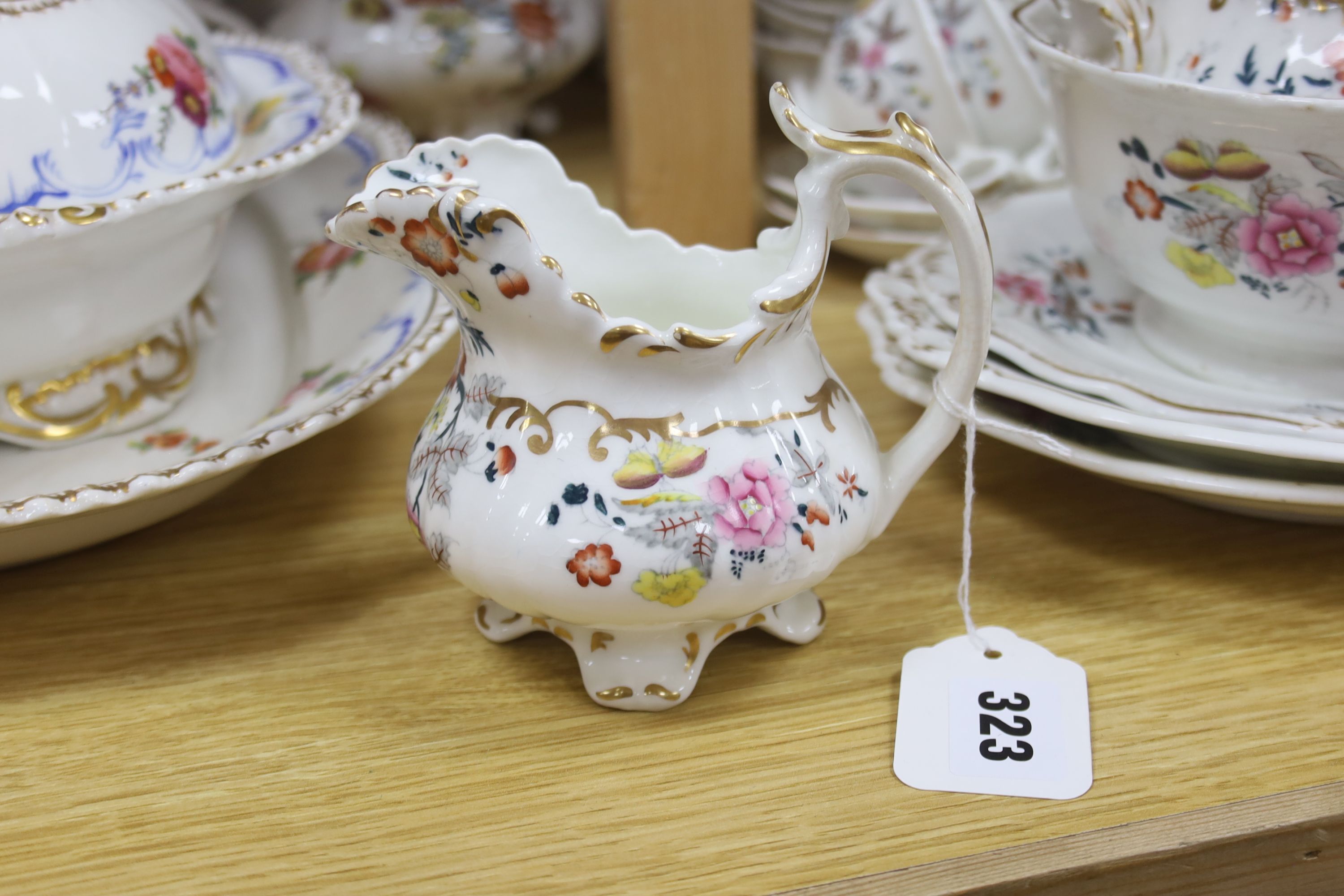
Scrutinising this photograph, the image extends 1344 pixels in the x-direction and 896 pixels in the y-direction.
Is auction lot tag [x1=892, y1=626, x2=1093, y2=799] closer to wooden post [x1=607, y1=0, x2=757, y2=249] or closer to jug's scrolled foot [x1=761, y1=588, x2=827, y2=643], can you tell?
jug's scrolled foot [x1=761, y1=588, x2=827, y2=643]

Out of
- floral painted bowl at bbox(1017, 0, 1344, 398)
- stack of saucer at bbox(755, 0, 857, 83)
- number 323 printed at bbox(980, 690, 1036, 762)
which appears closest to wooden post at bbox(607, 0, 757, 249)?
stack of saucer at bbox(755, 0, 857, 83)

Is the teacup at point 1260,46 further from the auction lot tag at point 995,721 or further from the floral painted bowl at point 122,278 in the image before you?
the floral painted bowl at point 122,278

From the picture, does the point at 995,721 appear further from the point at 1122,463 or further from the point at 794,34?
the point at 794,34

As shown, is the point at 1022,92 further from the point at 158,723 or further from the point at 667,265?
the point at 158,723

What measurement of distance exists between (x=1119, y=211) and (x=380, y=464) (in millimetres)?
457

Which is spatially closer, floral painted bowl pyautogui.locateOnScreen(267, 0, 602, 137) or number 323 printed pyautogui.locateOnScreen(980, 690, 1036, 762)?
number 323 printed pyautogui.locateOnScreen(980, 690, 1036, 762)

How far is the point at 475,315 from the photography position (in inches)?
19.7

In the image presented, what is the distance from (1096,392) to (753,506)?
0.23 m

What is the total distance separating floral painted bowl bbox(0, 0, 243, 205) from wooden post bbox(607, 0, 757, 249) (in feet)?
0.98

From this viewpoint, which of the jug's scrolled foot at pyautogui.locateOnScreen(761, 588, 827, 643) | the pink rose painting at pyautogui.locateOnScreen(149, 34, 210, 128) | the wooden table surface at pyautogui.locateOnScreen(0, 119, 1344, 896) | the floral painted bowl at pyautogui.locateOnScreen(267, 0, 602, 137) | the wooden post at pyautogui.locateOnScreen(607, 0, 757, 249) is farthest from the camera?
the floral painted bowl at pyautogui.locateOnScreen(267, 0, 602, 137)

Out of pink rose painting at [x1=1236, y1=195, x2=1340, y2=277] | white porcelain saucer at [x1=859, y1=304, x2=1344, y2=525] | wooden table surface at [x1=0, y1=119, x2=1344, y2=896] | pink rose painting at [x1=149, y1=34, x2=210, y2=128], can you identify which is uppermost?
pink rose painting at [x1=149, y1=34, x2=210, y2=128]

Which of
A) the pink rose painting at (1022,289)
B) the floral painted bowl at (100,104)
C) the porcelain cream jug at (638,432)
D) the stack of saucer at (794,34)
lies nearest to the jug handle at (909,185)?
the porcelain cream jug at (638,432)

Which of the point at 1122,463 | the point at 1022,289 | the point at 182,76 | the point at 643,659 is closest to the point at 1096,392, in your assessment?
the point at 1122,463

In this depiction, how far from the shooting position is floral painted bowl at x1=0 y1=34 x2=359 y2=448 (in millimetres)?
580
